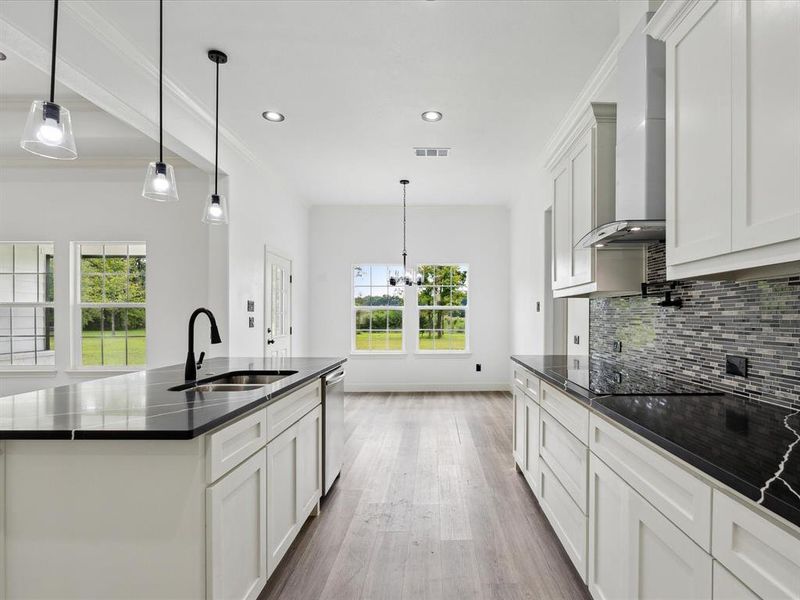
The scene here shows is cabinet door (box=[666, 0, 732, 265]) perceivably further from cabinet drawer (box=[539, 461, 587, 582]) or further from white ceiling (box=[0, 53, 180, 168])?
white ceiling (box=[0, 53, 180, 168])

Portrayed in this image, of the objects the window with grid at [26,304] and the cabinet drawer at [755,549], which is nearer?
the cabinet drawer at [755,549]

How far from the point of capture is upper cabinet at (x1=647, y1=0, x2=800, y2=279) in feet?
3.70

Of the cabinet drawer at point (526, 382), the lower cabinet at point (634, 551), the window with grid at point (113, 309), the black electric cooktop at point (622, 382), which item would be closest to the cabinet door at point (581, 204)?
the black electric cooktop at point (622, 382)

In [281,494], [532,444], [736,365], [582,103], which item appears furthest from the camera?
[582,103]

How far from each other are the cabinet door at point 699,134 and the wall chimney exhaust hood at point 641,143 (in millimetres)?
201

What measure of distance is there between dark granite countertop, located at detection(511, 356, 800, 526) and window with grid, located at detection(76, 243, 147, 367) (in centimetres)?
460

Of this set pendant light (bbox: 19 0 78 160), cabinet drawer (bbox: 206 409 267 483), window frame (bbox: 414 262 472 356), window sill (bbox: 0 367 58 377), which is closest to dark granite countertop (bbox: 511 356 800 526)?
cabinet drawer (bbox: 206 409 267 483)

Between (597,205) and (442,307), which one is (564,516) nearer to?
Answer: (597,205)

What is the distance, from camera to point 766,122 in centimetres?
119

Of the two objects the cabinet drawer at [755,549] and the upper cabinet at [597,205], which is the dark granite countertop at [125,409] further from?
the upper cabinet at [597,205]

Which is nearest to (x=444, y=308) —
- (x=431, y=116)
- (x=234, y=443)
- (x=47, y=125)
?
(x=431, y=116)

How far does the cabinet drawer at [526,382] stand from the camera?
2734 millimetres

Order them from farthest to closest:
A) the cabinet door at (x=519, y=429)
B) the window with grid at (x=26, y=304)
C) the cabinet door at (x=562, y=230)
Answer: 1. the window with grid at (x=26, y=304)
2. the cabinet door at (x=519, y=429)
3. the cabinet door at (x=562, y=230)

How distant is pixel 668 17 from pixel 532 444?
238cm
